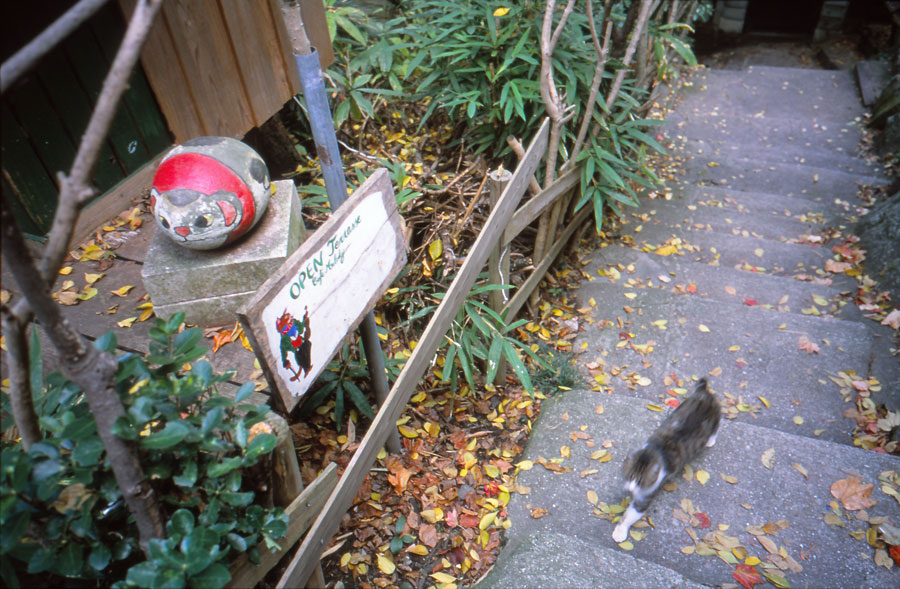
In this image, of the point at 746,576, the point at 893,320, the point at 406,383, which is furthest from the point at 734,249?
the point at 406,383

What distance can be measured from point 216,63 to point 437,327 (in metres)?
1.97

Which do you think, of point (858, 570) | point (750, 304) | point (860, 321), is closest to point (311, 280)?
point (858, 570)

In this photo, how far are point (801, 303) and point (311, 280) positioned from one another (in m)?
4.23

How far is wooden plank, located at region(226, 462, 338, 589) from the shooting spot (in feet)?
4.74

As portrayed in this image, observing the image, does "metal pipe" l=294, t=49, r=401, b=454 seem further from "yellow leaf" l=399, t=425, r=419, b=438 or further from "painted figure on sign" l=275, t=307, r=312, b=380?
"yellow leaf" l=399, t=425, r=419, b=438

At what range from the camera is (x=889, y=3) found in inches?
340

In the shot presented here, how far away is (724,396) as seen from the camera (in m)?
3.46

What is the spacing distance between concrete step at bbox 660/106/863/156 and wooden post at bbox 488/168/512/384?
5032mm

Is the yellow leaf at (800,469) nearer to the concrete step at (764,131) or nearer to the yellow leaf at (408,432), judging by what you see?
the yellow leaf at (408,432)

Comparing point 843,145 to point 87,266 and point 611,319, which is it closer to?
point 611,319

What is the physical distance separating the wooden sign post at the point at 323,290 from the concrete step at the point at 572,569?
1307 millimetres

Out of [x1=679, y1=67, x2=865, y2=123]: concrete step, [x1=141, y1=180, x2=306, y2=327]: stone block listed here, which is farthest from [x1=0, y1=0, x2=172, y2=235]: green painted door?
[x1=679, y1=67, x2=865, y2=123]: concrete step

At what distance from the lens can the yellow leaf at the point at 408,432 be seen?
9.98 ft

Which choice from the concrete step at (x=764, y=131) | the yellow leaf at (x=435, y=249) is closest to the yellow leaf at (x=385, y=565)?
the yellow leaf at (x=435, y=249)
